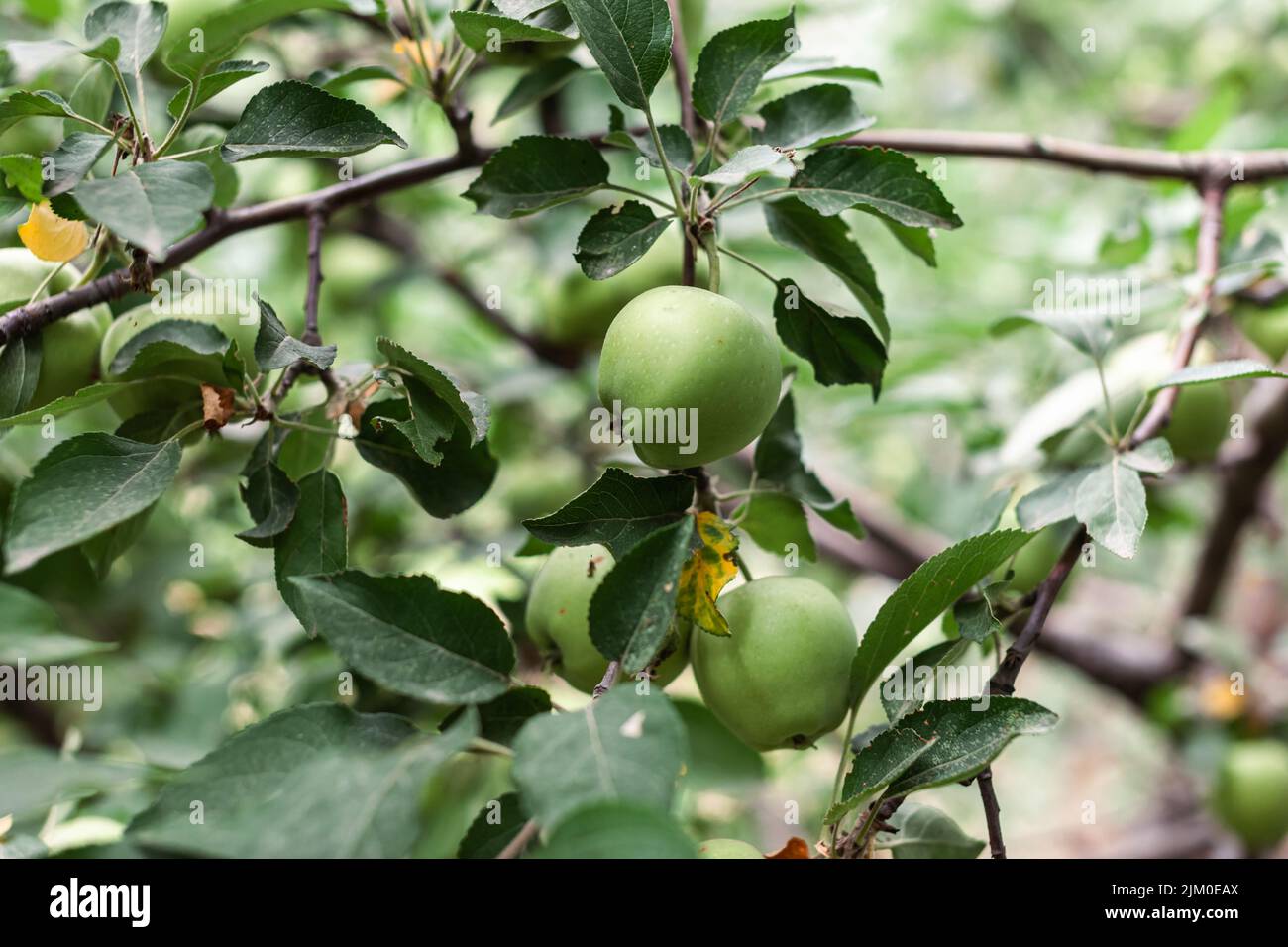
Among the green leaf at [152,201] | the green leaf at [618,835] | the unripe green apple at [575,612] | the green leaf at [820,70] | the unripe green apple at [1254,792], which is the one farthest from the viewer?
the unripe green apple at [1254,792]

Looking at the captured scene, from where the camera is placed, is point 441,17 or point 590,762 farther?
point 441,17

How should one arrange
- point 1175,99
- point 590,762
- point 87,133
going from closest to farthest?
point 590,762 < point 87,133 < point 1175,99

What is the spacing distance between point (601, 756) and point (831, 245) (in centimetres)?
49

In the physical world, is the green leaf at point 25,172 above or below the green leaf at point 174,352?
above

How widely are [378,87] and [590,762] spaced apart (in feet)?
3.75

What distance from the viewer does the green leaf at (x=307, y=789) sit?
1.54 ft

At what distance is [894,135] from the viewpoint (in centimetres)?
108

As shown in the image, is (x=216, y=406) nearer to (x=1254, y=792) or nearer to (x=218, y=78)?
(x=218, y=78)

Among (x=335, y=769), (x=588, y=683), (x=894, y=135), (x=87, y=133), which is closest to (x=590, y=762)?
(x=335, y=769)

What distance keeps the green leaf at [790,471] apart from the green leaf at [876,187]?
0.58ft

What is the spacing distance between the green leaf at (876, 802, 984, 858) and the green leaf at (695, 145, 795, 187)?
1.54ft

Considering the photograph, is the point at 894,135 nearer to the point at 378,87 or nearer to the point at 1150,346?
the point at 1150,346

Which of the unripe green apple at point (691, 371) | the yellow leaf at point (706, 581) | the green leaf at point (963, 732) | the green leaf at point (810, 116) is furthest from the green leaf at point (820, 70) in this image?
the green leaf at point (963, 732)

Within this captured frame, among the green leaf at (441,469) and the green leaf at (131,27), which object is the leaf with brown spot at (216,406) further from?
the green leaf at (131,27)
